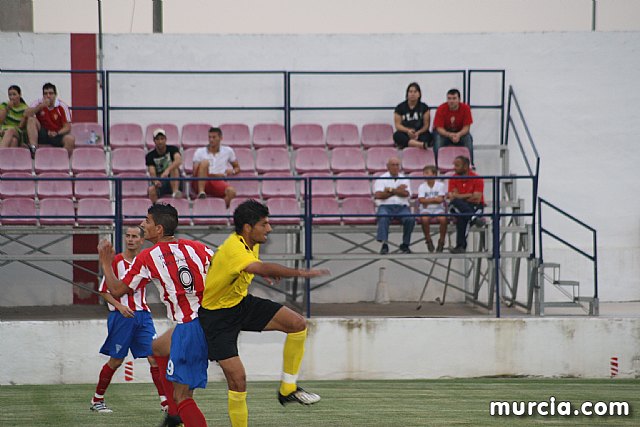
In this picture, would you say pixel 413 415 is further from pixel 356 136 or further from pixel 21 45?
pixel 21 45

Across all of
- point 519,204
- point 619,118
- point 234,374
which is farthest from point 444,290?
point 234,374

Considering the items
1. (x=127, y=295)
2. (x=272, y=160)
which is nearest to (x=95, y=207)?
(x=272, y=160)

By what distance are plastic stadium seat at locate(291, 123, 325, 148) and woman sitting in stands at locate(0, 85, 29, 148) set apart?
4257mm

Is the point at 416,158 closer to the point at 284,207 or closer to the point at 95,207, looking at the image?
the point at 284,207

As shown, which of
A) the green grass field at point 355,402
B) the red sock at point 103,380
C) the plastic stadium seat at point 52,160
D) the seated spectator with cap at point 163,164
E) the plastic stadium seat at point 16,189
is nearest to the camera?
the green grass field at point 355,402

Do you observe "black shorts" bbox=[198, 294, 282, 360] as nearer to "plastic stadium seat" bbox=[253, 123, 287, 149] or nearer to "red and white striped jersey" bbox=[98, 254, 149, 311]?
"red and white striped jersey" bbox=[98, 254, 149, 311]

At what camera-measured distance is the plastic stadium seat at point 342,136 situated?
17609 millimetres

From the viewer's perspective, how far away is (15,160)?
1639 cm

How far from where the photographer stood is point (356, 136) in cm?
1769

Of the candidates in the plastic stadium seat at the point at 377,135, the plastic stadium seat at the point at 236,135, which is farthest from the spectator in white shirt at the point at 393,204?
the plastic stadium seat at the point at 236,135

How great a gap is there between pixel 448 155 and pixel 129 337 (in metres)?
7.52

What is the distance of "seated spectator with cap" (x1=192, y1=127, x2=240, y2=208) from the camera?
15734 mm

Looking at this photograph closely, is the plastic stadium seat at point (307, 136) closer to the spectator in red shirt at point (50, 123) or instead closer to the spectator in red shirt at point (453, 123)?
the spectator in red shirt at point (453, 123)

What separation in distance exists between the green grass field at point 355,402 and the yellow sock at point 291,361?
106 cm
